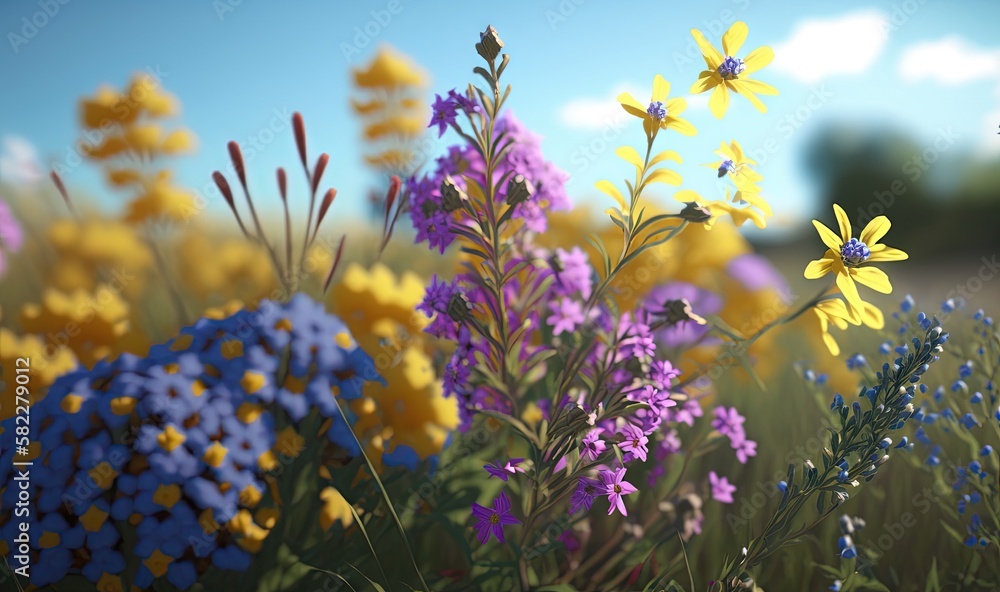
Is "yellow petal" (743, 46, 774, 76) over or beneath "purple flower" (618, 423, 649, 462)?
over

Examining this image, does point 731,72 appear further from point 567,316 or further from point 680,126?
point 567,316

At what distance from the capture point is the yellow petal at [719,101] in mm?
1408

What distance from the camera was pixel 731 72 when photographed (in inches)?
54.4

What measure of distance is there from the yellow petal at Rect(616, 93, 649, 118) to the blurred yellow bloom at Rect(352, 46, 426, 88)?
3.69 meters

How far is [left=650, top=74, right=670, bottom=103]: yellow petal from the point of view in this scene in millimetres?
1362

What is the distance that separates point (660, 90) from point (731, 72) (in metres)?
0.15

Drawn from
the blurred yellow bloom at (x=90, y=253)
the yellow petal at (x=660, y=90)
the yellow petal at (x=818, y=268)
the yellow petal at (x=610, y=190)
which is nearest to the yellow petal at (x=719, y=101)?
the yellow petal at (x=660, y=90)

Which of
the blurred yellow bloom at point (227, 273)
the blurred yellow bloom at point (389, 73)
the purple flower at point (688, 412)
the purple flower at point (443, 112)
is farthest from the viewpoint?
the blurred yellow bloom at point (389, 73)

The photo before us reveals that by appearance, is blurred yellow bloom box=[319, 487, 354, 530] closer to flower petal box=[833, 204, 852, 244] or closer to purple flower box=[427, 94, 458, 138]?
purple flower box=[427, 94, 458, 138]

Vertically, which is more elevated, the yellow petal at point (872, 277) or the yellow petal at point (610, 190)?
the yellow petal at point (610, 190)

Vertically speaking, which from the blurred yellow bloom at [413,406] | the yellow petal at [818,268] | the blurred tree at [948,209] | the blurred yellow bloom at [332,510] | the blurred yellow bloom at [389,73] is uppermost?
the blurred tree at [948,209]

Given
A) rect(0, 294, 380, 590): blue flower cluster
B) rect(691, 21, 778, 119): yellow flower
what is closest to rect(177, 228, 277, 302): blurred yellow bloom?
rect(0, 294, 380, 590): blue flower cluster

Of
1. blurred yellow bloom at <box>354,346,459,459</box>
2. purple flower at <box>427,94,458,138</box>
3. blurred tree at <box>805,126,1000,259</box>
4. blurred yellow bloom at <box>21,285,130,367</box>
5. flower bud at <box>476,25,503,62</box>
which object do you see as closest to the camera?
flower bud at <box>476,25,503,62</box>

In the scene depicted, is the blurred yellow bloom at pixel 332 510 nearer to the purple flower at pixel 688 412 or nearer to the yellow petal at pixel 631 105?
the purple flower at pixel 688 412
